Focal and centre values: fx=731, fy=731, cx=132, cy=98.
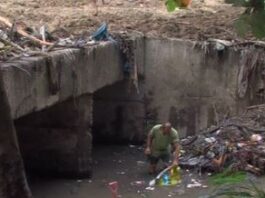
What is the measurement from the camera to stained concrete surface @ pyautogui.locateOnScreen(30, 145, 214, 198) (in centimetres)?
1123

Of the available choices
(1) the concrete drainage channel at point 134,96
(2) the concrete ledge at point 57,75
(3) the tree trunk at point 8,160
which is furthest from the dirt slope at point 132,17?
(3) the tree trunk at point 8,160

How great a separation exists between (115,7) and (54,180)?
5.76 m

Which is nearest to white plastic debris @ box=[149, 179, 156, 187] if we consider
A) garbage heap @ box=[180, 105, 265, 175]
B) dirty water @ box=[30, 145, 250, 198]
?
dirty water @ box=[30, 145, 250, 198]

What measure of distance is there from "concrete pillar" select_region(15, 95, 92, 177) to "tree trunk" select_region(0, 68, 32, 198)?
23.7ft

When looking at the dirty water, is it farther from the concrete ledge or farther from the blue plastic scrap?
the blue plastic scrap

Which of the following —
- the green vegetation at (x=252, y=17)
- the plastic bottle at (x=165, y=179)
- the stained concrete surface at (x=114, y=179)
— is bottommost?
the stained concrete surface at (x=114, y=179)

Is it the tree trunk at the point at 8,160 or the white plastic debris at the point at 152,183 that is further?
the white plastic debris at the point at 152,183

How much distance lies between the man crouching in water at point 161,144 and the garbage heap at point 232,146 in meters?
0.40

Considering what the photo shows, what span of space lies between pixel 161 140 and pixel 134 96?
8.72ft

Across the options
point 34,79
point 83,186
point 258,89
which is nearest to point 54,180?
point 83,186

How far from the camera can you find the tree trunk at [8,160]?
15.1 feet

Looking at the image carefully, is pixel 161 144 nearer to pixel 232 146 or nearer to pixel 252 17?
pixel 232 146

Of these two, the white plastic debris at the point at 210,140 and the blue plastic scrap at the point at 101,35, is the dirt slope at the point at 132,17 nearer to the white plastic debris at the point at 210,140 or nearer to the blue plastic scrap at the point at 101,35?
the blue plastic scrap at the point at 101,35

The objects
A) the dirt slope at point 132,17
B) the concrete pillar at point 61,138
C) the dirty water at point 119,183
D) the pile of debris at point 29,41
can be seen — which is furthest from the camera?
the dirt slope at point 132,17
